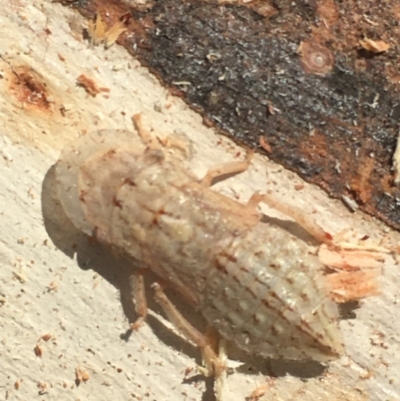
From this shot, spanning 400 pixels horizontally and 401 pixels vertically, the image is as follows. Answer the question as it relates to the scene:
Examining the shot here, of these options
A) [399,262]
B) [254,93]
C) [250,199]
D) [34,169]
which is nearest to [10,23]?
[34,169]

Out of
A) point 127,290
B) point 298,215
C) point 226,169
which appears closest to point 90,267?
point 127,290

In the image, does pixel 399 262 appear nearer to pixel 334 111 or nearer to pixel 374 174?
pixel 374 174

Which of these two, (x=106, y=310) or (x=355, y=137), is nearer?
(x=355, y=137)

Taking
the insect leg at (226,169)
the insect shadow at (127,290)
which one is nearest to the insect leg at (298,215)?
the insect leg at (226,169)

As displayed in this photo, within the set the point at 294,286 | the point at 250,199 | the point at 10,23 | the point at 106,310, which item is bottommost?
the point at 106,310

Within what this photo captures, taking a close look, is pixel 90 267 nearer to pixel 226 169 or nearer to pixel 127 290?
pixel 127 290

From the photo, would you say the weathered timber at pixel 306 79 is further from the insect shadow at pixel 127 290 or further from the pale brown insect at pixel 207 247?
the insect shadow at pixel 127 290
